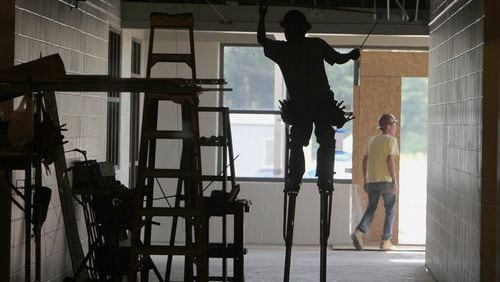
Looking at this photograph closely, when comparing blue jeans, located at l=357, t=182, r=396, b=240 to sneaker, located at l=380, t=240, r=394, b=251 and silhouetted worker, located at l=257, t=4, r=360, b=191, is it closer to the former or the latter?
sneaker, located at l=380, t=240, r=394, b=251

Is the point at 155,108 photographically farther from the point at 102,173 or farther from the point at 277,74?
the point at 277,74

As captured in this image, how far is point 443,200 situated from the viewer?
9273 mm

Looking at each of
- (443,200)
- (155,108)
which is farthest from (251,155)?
(155,108)

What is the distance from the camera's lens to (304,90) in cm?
642

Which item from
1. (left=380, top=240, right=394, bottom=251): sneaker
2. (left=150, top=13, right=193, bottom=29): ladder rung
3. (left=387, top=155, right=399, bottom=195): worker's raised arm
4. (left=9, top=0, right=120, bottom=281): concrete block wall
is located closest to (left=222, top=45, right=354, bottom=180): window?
(left=387, top=155, right=399, bottom=195): worker's raised arm

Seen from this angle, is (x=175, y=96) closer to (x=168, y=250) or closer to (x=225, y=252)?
(x=168, y=250)

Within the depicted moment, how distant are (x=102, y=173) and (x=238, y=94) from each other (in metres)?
5.39

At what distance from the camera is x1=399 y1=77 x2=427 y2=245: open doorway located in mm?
13828

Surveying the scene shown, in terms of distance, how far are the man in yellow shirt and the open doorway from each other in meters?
0.93

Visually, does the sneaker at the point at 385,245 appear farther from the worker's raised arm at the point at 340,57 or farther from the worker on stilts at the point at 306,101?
the worker's raised arm at the point at 340,57

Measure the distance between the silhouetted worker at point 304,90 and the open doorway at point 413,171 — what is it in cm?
697

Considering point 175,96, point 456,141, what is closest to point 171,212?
point 175,96

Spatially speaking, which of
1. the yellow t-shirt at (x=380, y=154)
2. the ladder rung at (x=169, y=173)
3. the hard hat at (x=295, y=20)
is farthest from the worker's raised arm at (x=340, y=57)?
the yellow t-shirt at (x=380, y=154)

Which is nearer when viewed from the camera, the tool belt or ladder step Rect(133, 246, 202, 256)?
ladder step Rect(133, 246, 202, 256)
